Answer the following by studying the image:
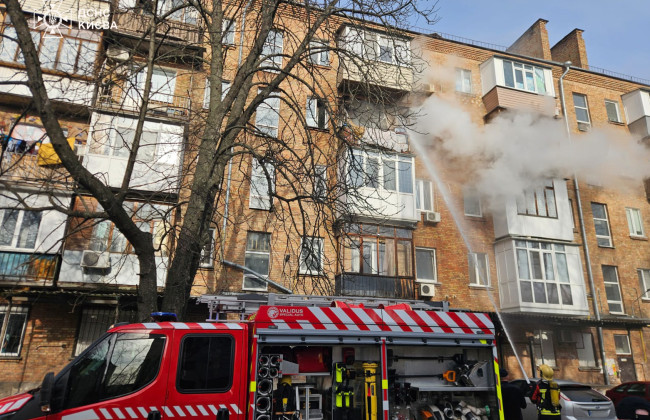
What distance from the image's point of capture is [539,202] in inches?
792

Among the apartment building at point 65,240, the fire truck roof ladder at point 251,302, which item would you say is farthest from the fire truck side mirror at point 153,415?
the apartment building at point 65,240

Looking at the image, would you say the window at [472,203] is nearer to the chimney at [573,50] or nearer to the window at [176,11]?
the chimney at [573,50]

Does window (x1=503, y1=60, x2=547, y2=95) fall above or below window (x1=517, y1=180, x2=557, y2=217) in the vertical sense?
above

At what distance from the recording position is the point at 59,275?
1333 centimetres

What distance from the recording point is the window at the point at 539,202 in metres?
19.7

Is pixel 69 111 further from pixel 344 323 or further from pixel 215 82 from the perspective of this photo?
pixel 344 323

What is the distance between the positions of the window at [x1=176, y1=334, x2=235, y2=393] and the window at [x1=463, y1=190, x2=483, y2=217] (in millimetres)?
16585

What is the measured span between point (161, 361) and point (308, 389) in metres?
1.91

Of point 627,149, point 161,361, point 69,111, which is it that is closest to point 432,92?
point 627,149

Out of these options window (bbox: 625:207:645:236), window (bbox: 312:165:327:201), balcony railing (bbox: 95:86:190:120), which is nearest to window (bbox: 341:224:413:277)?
window (bbox: 312:165:327:201)

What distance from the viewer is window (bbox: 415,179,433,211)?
19.3 metres

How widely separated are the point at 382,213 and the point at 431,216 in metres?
6.38

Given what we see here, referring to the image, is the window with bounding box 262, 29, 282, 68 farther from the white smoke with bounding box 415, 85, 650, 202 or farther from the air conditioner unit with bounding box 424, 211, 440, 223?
the air conditioner unit with bounding box 424, 211, 440, 223

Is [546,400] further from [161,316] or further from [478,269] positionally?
[478,269]
